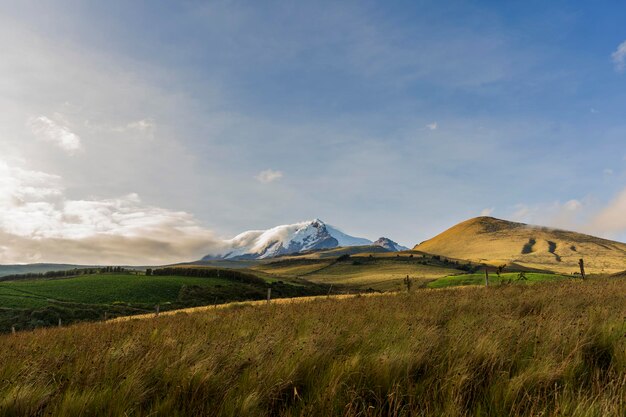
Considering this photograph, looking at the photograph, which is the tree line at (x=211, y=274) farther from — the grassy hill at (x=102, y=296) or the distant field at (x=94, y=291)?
the distant field at (x=94, y=291)

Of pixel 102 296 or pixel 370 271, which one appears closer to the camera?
pixel 102 296

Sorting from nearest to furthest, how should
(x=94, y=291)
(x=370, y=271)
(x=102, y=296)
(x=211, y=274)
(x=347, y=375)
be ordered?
1. (x=347, y=375)
2. (x=102, y=296)
3. (x=94, y=291)
4. (x=211, y=274)
5. (x=370, y=271)

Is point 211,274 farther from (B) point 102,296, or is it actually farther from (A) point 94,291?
(B) point 102,296

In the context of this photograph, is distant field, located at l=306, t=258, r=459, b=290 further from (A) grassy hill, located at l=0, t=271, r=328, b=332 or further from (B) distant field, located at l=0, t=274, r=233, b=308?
(B) distant field, located at l=0, t=274, r=233, b=308

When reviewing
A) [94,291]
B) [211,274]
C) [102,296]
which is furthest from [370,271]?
[102,296]

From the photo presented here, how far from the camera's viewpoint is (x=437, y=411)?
324cm

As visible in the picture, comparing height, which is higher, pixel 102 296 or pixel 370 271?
pixel 370 271

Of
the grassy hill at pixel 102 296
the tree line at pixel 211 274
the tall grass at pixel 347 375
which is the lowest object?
the grassy hill at pixel 102 296

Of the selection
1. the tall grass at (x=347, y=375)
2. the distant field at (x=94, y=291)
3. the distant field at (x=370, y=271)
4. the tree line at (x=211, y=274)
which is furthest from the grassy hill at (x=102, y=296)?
the tall grass at (x=347, y=375)

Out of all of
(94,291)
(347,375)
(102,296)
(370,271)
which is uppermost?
(347,375)

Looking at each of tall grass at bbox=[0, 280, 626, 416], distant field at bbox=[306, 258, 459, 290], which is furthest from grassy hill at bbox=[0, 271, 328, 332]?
tall grass at bbox=[0, 280, 626, 416]

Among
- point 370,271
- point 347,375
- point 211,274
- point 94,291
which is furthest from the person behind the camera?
point 370,271

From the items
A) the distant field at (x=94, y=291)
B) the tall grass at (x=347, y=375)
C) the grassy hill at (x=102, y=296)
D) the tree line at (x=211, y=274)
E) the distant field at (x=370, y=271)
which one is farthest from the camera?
the distant field at (x=370, y=271)

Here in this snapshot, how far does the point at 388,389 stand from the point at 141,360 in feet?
9.46
